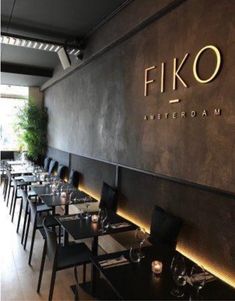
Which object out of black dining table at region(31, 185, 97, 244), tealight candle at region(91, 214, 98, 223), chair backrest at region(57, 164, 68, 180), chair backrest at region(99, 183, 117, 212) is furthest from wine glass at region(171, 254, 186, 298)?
chair backrest at region(57, 164, 68, 180)

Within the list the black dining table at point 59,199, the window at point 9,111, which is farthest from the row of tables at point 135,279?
the window at point 9,111

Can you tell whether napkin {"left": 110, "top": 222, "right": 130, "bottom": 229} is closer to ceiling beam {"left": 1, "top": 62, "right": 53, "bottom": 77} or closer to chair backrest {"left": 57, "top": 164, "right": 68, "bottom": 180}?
chair backrest {"left": 57, "top": 164, "right": 68, "bottom": 180}

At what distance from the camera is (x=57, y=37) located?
5.54 meters

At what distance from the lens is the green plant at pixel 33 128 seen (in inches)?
356

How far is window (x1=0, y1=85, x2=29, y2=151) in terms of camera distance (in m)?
9.86

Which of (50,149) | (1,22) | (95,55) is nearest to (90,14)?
(95,55)

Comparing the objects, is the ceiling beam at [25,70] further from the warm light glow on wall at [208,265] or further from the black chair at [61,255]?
the warm light glow on wall at [208,265]

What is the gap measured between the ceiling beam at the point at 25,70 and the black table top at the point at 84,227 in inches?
220

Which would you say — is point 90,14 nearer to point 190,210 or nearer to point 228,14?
point 228,14

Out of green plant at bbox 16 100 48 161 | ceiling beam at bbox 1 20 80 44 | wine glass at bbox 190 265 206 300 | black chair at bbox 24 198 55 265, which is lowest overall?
black chair at bbox 24 198 55 265

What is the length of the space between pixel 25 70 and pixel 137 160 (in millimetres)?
5455

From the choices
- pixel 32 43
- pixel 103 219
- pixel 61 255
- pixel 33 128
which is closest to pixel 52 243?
pixel 61 255

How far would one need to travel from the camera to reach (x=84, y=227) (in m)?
3.18

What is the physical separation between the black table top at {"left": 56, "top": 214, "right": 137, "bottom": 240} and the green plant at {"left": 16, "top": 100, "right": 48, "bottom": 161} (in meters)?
6.09
